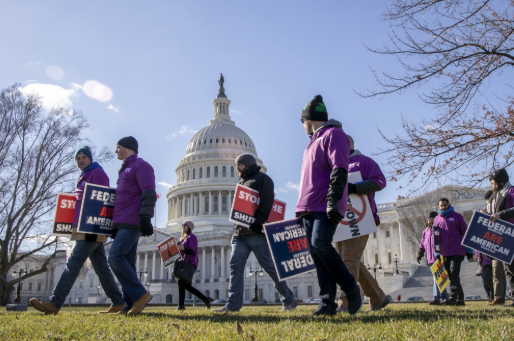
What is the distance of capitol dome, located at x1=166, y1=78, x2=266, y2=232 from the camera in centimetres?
9175

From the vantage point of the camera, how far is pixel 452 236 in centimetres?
995

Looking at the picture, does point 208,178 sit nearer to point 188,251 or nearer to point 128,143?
point 188,251

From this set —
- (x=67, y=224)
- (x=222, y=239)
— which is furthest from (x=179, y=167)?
(x=67, y=224)

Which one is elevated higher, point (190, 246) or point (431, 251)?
point (190, 246)

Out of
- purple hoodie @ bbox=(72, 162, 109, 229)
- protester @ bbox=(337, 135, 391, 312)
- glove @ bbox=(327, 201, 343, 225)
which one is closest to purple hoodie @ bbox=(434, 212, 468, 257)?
protester @ bbox=(337, 135, 391, 312)

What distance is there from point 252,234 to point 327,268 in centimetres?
279

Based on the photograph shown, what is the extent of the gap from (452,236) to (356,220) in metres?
4.65

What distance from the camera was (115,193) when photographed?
7.34m

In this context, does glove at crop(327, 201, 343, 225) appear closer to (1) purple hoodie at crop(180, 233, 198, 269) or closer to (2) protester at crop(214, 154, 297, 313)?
(2) protester at crop(214, 154, 297, 313)

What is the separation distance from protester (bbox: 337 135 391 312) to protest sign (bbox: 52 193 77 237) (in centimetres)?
455

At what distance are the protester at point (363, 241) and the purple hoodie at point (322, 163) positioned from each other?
33.4 inches

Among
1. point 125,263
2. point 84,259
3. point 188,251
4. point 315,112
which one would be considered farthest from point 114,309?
point 315,112

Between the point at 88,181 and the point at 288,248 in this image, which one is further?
the point at 88,181

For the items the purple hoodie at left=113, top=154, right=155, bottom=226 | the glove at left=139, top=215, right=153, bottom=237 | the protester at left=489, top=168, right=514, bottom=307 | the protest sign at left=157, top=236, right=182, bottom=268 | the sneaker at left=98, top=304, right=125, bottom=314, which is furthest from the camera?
the protest sign at left=157, top=236, right=182, bottom=268
